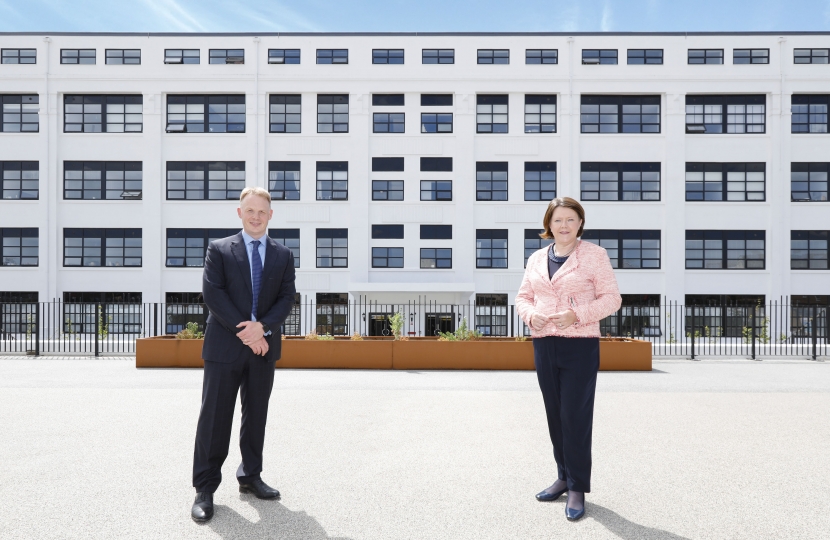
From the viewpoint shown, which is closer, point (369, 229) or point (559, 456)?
point (559, 456)

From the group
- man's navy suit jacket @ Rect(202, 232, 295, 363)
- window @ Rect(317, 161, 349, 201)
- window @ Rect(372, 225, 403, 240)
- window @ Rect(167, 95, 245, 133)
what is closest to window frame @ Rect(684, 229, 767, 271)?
window @ Rect(372, 225, 403, 240)

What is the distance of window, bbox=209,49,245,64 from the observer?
109 ft

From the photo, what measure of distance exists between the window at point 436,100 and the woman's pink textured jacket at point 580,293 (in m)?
29.9

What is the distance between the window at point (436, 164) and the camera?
3256 cm

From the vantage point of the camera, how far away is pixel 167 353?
15.2 meters

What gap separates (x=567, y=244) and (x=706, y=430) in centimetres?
425

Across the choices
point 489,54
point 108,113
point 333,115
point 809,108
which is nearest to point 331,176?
point 333,115

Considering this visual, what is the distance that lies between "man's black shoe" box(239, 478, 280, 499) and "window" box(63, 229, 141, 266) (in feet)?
104

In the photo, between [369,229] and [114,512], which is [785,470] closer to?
[114,512]

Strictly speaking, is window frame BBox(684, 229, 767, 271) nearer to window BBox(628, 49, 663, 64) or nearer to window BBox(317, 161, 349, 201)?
window BBox(628, 49, 663, 64)

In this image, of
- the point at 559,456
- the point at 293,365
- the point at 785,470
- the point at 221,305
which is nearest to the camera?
the point at 221,305

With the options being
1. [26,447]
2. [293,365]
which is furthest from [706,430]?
[293,365]

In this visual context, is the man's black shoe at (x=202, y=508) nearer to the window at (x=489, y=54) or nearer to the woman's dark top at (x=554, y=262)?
the woman's dark top at (x=554, y=262)

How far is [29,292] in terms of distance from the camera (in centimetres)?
3247
